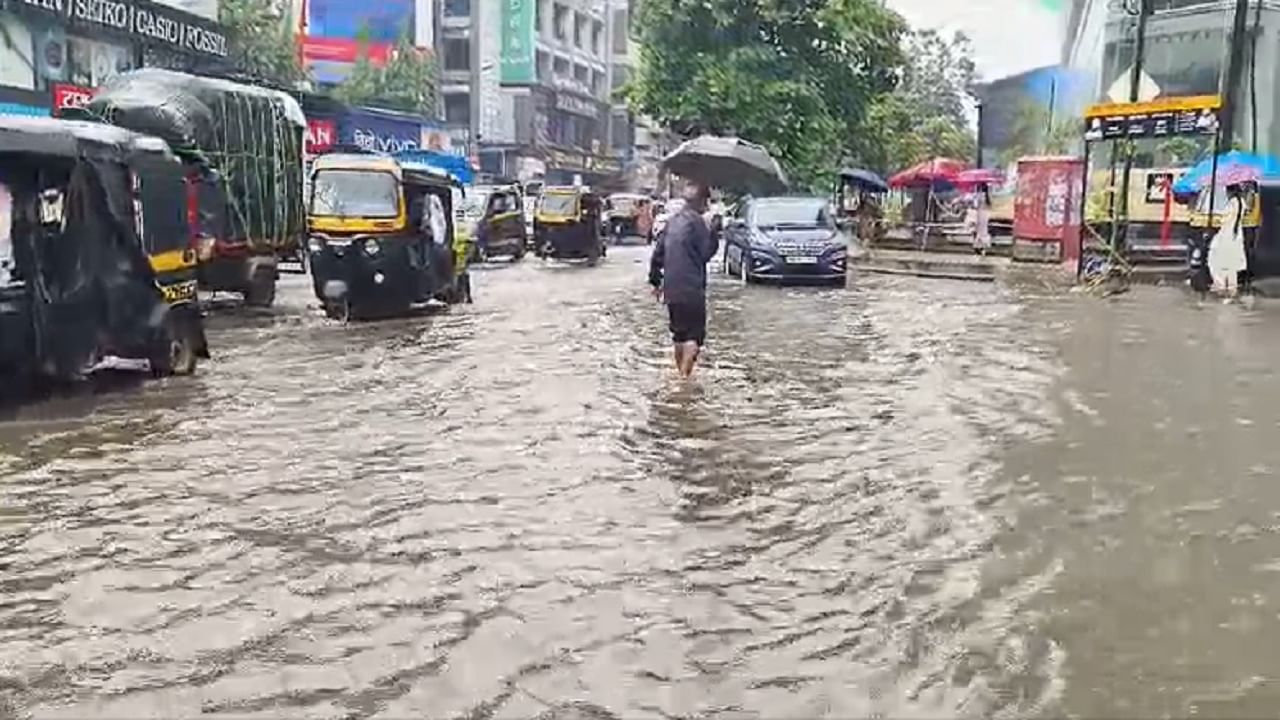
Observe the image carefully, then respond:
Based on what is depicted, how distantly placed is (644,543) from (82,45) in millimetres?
25914

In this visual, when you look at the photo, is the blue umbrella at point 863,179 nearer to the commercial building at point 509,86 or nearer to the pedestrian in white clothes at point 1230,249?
the pedestrian in white clothes at point 1230,249

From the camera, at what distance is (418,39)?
58094 mm

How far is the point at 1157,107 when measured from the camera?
2203cm

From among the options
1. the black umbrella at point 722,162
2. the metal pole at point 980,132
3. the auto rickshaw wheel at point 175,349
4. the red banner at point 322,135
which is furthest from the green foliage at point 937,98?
the auto rickshaw wheel at point 175,349

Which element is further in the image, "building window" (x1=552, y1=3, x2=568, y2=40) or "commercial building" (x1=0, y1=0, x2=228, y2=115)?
"building window" (x1=552, y1=3, x2=568, y2=40)

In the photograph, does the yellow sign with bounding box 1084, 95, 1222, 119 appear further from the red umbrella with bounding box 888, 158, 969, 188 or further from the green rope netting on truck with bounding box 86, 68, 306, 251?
the red umbrella with bounding box 888, 158, 969, 188

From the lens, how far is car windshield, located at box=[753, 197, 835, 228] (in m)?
25.3

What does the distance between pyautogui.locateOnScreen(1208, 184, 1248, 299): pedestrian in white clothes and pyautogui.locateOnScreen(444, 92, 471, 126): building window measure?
4498 centimetres

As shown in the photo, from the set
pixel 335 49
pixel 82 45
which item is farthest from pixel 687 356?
pixel 335 49

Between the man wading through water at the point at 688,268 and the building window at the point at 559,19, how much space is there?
2308 inches

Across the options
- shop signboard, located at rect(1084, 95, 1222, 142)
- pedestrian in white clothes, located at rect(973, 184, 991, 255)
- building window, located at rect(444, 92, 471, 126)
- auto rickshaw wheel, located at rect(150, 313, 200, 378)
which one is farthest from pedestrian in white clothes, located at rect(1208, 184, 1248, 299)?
building window, located at rect(444, 92, 471, 126)

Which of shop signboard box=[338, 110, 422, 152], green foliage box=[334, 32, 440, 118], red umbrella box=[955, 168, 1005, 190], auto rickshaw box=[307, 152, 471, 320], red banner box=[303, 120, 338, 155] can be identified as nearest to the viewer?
auto rickshaw box=[307, 152, 471, 320]

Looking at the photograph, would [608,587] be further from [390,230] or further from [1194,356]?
[390,230]

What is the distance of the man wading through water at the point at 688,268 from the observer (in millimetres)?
11945
